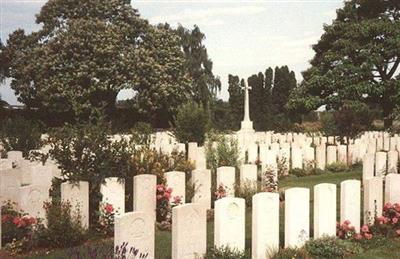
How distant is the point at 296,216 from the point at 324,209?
56cm

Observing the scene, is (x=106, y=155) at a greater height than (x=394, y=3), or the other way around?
(x=394, y=3)

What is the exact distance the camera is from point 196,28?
48.9 m

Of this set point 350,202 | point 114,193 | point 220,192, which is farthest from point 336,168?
point 114,193

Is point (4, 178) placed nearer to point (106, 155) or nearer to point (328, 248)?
point (106, 155)

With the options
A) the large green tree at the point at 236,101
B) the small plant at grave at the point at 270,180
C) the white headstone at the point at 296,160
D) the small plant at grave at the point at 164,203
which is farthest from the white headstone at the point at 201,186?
the large green tree at the point at 236,101

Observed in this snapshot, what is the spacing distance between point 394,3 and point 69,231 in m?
29.1

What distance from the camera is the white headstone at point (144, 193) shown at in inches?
338

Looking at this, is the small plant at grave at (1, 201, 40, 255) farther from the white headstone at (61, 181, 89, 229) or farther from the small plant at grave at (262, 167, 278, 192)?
the small plant at grave at (262, 167, 278, 192)

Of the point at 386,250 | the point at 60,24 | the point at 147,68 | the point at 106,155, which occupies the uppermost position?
the point at 60,24

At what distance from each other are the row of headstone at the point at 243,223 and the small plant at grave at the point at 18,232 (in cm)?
247

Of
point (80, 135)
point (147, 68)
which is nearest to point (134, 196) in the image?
point (80, 135)

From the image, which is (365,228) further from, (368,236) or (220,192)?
(220,192)

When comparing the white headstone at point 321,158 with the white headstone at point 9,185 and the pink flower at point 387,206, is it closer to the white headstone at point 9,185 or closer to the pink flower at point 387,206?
the pink flower at point 387,206

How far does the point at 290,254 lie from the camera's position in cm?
669
